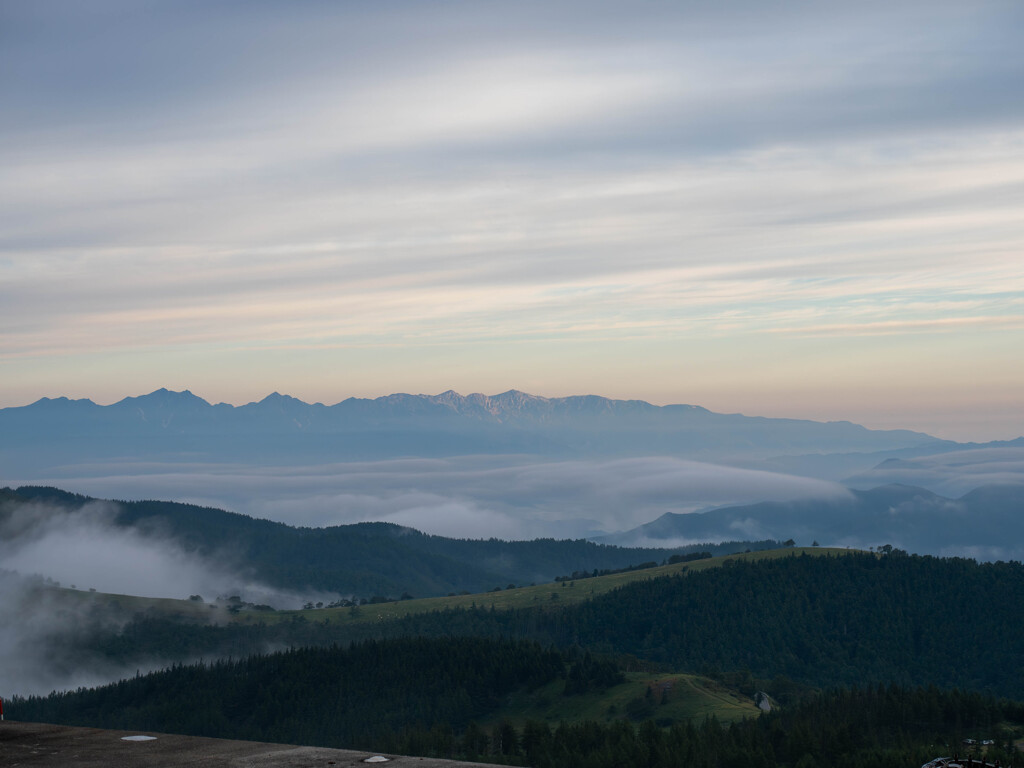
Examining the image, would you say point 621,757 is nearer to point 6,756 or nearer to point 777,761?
point 777,761

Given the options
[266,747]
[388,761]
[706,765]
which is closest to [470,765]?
[388,761]

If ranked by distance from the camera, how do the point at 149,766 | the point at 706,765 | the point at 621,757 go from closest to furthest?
the point at 149,766, the point at 706,765, the point at 621,757

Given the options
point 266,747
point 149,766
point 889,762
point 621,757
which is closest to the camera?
point 149,766

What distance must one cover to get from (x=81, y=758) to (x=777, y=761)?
174 meters

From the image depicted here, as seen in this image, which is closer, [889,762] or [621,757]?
[889,762]

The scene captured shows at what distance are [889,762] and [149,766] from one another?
5870 inches

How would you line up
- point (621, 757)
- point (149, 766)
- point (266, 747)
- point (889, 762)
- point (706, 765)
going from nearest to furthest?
point (149, 766), point (266, 747), point (889, 762), point (706, 765), point (621, 757)

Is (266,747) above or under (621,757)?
above

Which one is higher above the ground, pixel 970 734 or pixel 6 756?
pixel 6 756

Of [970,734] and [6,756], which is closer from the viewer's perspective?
[6,756]

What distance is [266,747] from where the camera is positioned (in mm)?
45969

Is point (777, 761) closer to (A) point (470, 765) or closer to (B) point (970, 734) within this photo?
(B) point (970, 734)

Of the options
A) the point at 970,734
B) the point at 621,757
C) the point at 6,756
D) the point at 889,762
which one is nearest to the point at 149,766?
the point at 6,756

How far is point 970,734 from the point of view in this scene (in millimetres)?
186625
